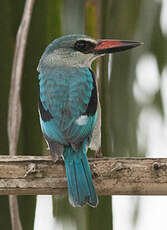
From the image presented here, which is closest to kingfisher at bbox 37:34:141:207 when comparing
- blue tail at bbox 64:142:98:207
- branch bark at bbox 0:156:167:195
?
blue tail at bbox 64:142:98:207

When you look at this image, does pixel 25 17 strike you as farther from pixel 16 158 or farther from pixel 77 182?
pixel 77 182

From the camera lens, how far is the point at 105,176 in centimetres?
243

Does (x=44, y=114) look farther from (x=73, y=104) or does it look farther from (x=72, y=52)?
(x=72, y=52)

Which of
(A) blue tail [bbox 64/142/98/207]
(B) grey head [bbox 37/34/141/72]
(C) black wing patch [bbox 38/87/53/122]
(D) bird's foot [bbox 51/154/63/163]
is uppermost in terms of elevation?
(B) grey head [bbox 37/34/141/72]

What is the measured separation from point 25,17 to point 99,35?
42cm

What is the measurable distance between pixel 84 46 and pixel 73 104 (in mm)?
746

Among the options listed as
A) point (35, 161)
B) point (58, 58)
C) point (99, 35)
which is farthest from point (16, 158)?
point (58, 58)

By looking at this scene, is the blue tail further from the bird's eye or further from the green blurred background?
the bird's eye

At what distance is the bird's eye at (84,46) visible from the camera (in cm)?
351

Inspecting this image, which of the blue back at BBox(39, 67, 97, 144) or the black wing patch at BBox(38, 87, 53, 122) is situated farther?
the black wing patch at BBox(38, 87, 53, 122)

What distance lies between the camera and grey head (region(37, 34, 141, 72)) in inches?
137

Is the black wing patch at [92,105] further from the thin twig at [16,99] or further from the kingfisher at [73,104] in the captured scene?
the thin twig at [16,99]

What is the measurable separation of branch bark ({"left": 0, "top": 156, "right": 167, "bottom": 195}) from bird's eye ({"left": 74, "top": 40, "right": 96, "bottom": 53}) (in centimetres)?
125

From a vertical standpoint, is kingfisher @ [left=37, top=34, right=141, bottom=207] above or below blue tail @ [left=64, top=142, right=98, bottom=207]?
above
